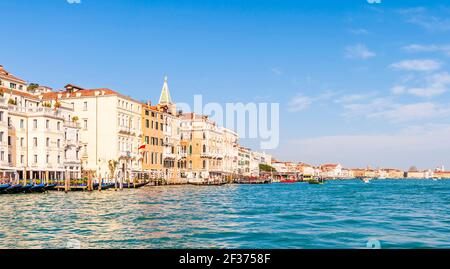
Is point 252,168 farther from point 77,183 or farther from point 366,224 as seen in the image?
point 366,224

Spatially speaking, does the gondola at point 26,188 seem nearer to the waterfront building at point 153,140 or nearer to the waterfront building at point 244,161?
the waterfront building at point 153,140

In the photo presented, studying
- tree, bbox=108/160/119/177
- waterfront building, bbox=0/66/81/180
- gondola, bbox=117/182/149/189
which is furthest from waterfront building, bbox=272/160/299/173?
waterfront building, bbox=0/66/81/180

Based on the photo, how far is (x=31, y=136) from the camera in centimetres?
2891

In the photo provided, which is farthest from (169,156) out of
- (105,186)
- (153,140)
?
(105,186)

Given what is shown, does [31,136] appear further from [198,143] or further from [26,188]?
[198,143]

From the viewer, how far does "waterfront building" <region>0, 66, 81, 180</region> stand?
26906mm

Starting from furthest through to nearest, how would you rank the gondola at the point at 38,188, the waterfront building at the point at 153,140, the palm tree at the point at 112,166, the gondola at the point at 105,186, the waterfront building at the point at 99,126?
the waterfront building at the point at 153,140 < the waterfront building at the point at 99,126 < the palm tree at the point at 112,166 < the gondola at the point at 105,186 < the gondola at the point at 38,188

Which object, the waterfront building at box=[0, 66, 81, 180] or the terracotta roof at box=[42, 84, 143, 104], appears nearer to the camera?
the waterfront building at box=[0, 66, 81, 180]

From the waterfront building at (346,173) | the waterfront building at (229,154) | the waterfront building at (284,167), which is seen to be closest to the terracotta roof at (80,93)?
the waterfront building at (229,154)

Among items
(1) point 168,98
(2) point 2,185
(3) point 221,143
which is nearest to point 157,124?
(1) point 168,98

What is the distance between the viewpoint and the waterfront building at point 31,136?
2691 centimetres

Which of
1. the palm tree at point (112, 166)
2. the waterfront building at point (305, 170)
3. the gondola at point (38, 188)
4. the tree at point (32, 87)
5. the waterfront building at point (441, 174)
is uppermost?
the tree at point (32, 87)

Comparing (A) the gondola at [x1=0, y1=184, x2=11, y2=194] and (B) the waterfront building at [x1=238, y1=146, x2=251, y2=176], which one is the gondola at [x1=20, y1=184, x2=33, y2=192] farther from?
(B) the waterfront building at [x1=238, y1=146, x2=251, y2=176]

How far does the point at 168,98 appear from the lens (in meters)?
53.2
